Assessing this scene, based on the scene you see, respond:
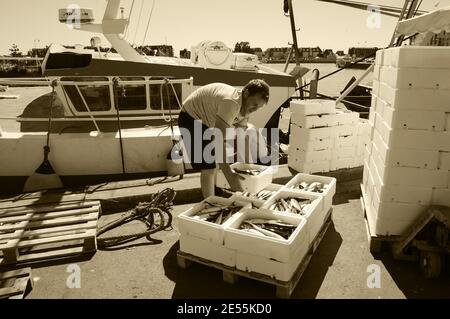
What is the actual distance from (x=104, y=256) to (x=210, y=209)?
5.20 ft

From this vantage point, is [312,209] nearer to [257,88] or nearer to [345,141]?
[257,88]

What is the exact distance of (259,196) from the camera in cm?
506

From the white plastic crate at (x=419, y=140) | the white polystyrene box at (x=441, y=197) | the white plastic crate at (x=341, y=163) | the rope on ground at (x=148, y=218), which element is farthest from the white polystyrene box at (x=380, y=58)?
the rope on ground at (x=148, y=218)

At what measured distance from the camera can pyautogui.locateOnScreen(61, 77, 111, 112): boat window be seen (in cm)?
914

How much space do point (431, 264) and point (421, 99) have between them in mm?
1873

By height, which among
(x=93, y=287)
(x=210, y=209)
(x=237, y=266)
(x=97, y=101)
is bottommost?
(x=93, y=287)

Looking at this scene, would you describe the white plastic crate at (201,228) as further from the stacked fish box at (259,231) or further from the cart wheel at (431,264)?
the cart wheel at (431,264)

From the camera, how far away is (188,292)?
384 cm

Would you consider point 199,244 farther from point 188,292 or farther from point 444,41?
point 444,41

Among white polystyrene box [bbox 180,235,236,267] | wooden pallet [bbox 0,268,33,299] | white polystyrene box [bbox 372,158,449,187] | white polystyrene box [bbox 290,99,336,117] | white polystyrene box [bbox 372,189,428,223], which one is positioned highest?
white polystyrene box [bbox 290,99,336,117]

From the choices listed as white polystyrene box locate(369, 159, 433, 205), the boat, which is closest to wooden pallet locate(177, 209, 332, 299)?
white polystyrene box locate(369, 159, 433, 205)

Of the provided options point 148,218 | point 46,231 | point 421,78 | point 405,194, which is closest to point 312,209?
point 405,194

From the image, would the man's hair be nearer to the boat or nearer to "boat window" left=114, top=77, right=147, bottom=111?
the boat
